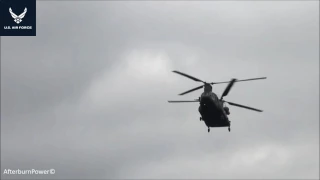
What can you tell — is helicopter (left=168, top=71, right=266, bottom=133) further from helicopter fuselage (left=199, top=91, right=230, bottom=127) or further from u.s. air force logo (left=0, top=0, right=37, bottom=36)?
u.s. air force logo (left=0, top=0, right=37, bottom=36)

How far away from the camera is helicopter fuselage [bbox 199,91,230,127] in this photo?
3187 inches

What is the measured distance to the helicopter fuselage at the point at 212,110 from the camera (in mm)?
80938

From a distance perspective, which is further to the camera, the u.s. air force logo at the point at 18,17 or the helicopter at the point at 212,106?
the u.s. air force logo at the point at 18,17

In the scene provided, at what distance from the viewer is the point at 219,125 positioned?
88.6 meters

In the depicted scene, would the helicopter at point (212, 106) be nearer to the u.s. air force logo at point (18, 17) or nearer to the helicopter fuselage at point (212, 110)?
the helicopter fuselage at point (212, 110)

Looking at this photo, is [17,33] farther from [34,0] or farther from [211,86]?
[211,86]

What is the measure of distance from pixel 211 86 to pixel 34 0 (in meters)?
41.7

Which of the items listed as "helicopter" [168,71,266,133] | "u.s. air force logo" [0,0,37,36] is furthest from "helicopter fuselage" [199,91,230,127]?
"u.s. air force logo" [0,0,37,36]

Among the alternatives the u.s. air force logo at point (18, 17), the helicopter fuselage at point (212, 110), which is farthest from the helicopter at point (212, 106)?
the u.s. air force logo at point (18, 17)

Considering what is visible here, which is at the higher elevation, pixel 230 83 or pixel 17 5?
pixel 17 5

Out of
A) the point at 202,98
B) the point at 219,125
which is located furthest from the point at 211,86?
the point at 219,125

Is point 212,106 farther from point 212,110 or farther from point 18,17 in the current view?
point 18,17

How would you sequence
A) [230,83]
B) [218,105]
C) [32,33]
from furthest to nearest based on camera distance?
[32,33] < [218,105] < [230,83]

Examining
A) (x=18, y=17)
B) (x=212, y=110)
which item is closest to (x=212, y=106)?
(x=212, y=110)
